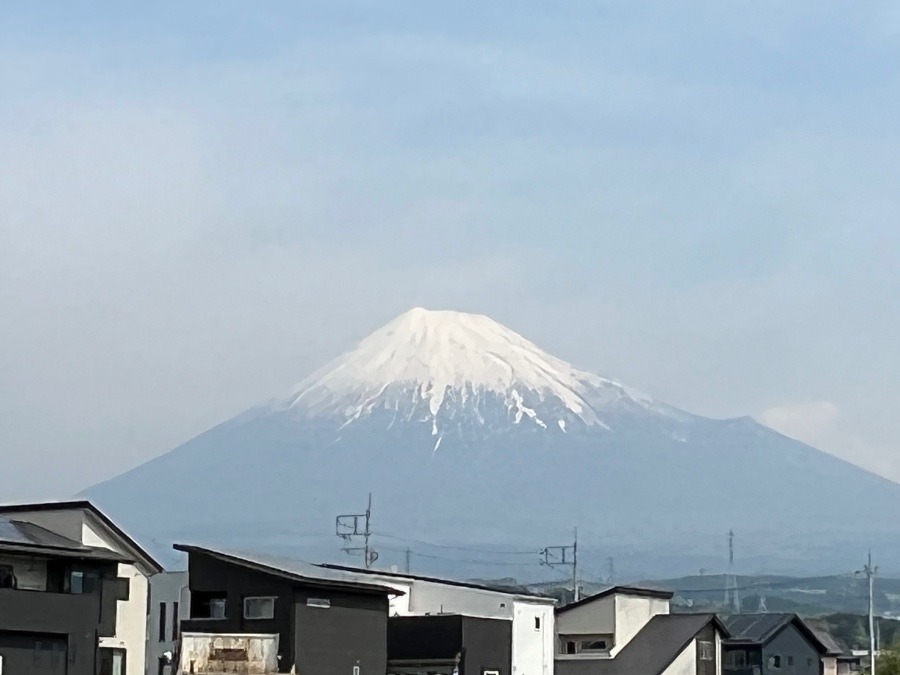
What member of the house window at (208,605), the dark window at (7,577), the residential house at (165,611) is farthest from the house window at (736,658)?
the dark window at (7,577)

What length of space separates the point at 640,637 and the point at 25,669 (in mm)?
29734

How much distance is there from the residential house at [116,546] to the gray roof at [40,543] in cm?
34

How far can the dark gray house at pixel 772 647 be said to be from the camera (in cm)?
7481

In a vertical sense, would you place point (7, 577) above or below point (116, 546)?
below

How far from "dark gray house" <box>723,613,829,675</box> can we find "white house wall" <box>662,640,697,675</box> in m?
11.7

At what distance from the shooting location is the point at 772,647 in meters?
76.1

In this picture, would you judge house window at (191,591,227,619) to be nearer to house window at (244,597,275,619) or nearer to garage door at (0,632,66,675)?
house window at (244,597,275,619)

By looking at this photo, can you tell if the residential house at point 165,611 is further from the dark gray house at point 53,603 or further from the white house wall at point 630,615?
the white house wall at point 630,615

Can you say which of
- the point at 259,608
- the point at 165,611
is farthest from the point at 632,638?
the point at 259,608

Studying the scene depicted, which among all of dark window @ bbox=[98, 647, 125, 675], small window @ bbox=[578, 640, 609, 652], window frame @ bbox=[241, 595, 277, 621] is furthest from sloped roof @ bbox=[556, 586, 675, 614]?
dark window @ bbox=[98, 647, 125, 675]

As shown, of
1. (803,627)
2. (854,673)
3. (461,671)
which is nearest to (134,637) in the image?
(461,671)

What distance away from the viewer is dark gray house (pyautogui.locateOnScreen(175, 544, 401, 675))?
45062 millimetres

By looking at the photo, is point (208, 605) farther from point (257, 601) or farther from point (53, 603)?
point (53, 603)

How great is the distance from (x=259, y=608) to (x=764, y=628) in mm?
36924
